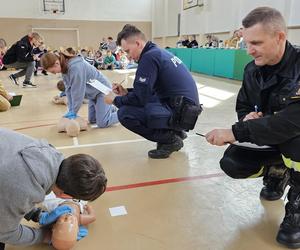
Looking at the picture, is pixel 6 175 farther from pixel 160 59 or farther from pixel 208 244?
pixel 160 59

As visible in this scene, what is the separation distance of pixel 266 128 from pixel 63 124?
8.34 feet

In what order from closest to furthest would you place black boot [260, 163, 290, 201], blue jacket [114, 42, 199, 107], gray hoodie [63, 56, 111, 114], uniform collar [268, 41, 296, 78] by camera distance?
uniform collar [268, 41, 296, 78] → black boot [260, 163, 290, 201] → blue jacket [114, 42, 199, 107] → gray hoodie [63, 56, 111, 114]

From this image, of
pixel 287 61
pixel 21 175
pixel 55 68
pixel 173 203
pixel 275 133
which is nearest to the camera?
pixel 21 175

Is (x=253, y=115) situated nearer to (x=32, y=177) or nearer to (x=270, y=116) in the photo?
(x=270, y=116)

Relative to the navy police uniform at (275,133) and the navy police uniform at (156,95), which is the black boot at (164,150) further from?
the navy police uniform at (275,133)

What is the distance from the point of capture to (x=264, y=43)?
1.58m

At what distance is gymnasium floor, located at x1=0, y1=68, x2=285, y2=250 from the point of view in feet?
5.24

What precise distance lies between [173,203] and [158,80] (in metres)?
1.11

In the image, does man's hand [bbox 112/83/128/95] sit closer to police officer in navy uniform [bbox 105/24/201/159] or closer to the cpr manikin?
police officer in navy uniform [bbox 105/24/201/159]

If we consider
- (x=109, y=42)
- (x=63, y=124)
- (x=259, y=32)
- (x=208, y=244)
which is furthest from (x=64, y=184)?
(x=109, y=42)

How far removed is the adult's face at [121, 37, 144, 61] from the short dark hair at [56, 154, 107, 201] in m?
1.64

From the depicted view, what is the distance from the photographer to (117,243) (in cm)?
158

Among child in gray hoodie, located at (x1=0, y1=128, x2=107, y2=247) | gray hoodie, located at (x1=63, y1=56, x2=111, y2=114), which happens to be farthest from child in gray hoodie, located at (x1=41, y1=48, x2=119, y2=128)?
child in gray hoodie, located at (x1=0, y1=128, x2=107, y2=247)

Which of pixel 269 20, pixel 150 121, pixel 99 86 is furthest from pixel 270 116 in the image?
pixel 99 86
